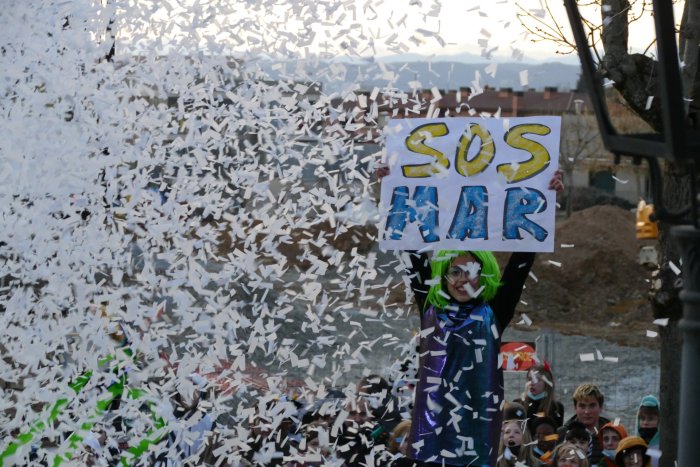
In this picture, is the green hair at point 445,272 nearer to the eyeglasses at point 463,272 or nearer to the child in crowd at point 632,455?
the eyeglasses at point 463,272

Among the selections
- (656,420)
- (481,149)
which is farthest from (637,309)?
(481,149)

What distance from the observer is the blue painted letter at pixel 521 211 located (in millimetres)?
5379

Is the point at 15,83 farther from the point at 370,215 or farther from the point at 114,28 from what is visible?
the point at 370,215

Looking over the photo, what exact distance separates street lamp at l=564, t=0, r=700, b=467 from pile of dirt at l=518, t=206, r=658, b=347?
52.9 feet

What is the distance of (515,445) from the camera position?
6.02 metres

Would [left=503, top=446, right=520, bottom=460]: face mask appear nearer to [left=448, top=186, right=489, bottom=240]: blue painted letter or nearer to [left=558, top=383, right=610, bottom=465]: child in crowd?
[left=558, top=383, right=610, bottom=465]: child in crowd

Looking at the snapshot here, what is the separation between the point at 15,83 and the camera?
5.71 meters

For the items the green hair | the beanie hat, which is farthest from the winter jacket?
the green hair

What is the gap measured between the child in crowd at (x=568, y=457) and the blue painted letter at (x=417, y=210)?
1247 millimetres

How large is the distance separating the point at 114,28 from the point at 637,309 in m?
16.7

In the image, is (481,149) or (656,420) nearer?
(481,149)

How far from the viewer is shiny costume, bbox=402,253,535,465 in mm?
5109

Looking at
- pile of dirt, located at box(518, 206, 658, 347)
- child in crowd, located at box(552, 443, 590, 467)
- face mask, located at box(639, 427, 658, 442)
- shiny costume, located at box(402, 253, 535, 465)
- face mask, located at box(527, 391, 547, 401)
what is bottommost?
pile of dirt, located at box(518, 206, 658, 347)

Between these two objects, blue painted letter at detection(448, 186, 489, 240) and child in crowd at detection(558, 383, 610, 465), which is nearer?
blue painted letter at detection(448, 186, 489, 240)
